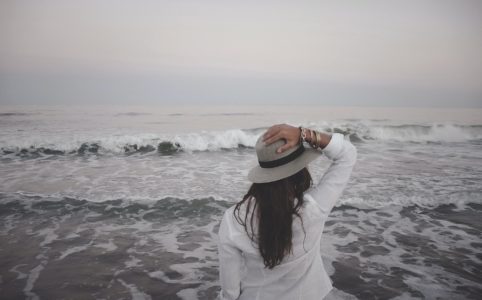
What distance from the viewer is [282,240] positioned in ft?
4.90

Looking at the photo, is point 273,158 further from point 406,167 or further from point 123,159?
point 123,159

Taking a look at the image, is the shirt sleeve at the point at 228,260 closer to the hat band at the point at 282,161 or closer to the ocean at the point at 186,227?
the hat band at the point at 282,161

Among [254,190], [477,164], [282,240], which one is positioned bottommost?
[477,164]

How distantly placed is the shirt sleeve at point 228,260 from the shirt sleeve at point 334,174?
1.48ft

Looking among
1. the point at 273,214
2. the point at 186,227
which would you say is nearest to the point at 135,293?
the point at 186,227


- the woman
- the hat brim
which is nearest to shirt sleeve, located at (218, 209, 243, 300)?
the woman

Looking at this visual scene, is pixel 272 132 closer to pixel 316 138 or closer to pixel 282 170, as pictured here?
pixel 282 170

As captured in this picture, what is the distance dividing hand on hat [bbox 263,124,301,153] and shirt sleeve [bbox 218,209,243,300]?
41cm

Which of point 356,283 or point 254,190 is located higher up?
point 254,190

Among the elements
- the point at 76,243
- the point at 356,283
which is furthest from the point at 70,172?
the point at 356,283

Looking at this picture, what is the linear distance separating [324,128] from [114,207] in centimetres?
1920

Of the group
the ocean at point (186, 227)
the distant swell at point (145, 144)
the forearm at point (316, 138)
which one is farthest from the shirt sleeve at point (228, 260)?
the distant swell at point (145, 144)

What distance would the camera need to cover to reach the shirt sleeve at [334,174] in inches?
61.6

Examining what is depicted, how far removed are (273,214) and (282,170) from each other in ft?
0.69
